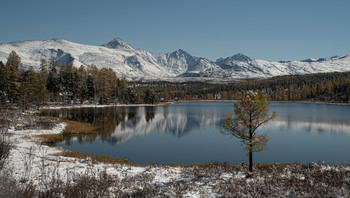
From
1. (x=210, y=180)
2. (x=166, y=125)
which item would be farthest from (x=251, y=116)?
(x=166, y=125)

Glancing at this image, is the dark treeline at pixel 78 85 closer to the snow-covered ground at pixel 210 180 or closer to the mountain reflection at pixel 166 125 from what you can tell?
the mountain reflection at pixel 166 125

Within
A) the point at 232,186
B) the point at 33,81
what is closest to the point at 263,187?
the point at 232,186

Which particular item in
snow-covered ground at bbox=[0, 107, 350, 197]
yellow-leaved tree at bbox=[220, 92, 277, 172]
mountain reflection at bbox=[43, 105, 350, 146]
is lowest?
mountain reflection at bbox=[43, 105, 350, 146]

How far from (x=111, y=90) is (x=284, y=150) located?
110 m

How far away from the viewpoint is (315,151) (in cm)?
2992

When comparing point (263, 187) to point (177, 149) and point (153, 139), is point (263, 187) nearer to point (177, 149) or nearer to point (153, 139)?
point (177, 149)

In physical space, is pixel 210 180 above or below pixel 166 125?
above

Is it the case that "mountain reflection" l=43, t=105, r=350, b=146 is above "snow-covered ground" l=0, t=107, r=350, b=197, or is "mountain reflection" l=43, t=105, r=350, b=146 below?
below

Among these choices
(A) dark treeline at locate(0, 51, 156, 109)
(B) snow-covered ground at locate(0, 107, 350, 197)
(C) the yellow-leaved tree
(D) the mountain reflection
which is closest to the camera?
(B) snow-covered ground at locate(0, 107, 350, 197)

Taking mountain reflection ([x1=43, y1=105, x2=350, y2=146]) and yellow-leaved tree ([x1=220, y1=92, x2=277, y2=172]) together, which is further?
mountain reflection ([x1=43, y1=105, x2=350, y2=146])

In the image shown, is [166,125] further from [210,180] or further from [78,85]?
[78,85]

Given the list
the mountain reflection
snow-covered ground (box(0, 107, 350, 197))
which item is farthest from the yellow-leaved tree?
the mountain reflection

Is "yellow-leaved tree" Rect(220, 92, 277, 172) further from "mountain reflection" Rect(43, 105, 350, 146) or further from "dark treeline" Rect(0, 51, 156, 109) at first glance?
"dark treeline" Rect(0, 51, 156, 109)

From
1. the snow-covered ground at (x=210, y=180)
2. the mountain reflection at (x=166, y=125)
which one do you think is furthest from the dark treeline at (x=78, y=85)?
the snow-covered ground at (x=210, y=180)
